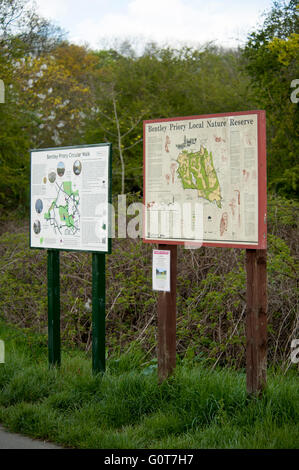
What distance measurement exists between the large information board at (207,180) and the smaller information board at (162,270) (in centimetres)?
14

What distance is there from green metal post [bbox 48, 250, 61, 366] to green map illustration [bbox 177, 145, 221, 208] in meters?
2.01

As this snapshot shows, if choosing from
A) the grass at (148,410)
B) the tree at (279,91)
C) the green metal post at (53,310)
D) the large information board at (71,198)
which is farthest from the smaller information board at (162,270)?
the tree at (279,91)

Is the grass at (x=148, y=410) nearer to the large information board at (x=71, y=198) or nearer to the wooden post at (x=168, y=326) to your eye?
the wooden post at (x=168, y=326)

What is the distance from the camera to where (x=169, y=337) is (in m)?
5.68

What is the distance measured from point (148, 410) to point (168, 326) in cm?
81

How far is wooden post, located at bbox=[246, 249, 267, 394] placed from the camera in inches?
198

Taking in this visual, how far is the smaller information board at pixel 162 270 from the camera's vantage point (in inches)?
223

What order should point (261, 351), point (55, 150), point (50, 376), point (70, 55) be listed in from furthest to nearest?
point (70, 55) < point (55, 150) < point (50, 376) < point (261, 351)

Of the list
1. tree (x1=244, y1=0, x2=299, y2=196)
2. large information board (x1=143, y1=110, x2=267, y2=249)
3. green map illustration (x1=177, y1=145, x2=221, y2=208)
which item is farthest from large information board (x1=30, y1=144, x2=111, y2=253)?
tree (x1=244, y1=0, x2=299, y2=196)

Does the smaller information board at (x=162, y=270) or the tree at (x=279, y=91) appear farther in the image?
the tree at (x=279, y=91)

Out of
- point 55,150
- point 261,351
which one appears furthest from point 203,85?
point 261,351
